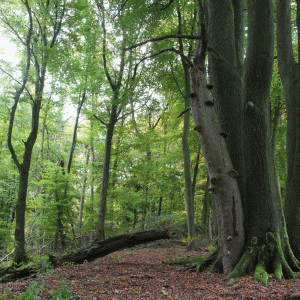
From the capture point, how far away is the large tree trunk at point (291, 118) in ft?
14.9

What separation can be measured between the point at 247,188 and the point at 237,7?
14.0ft

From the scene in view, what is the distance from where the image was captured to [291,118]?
508cm

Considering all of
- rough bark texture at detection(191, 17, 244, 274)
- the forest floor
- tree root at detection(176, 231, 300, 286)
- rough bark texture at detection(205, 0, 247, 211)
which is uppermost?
rough bark texture at detection(205, 0, 247, 211)

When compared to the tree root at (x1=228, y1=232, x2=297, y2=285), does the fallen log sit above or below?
below

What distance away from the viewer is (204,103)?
150 inches

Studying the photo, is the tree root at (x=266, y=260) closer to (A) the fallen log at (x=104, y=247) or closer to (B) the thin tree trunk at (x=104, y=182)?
(A) the fallen log at (x=104, y=247)

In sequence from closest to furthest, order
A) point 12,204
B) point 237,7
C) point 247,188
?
point 247,188
point 237,7
point 12,204

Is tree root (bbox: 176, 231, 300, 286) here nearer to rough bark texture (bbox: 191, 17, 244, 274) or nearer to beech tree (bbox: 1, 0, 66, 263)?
rough bark texture (bbox: 191, 17, 244, 274)

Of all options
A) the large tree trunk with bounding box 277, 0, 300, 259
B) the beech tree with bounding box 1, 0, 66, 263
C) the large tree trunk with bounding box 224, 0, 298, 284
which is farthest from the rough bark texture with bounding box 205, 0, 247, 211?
the beech tree with bounding box 1, 0, 66, 263

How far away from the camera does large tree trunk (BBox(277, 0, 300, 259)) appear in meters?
4.55

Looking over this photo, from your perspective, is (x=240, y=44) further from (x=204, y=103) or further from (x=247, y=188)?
(x=247, y=188)

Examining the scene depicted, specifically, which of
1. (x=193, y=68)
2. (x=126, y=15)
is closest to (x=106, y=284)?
(x=193, y=68)

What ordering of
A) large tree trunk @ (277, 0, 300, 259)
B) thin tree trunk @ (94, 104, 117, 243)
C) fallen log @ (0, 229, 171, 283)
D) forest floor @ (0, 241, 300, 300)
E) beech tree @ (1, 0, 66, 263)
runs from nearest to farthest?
forest floor @ (0, 241, 300, 300)
large tree trunk @ (277, 0, 300, 259)
fallen log @ (0, 229, 171, 283)
beech tree @ (1, 0, 66, 263)
thin tree trunk @ (94, 104, 117, 243)

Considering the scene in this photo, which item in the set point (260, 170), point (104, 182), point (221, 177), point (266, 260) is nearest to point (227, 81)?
point (260, 170)
